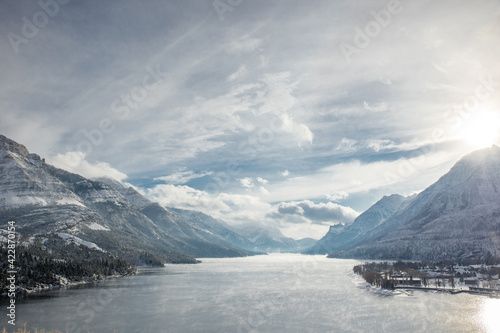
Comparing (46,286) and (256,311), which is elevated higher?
(46,286)

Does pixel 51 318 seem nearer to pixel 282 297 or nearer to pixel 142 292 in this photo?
pixel 142 292

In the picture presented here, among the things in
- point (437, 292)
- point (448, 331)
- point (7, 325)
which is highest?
point (7, 325)

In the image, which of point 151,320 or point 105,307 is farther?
point 105,307

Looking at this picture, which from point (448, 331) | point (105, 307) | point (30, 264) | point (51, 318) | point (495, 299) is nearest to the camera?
point (448, 331)

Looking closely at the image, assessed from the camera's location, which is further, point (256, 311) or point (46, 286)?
point (46, 286)

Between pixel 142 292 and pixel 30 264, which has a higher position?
pixel 30 264

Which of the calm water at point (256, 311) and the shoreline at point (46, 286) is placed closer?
the calm water at point (256, 311)

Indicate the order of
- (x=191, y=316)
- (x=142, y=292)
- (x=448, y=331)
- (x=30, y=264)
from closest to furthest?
(x=448, y=331), (x=191, y=316), (x=142, y=292), (x=30, y=264)

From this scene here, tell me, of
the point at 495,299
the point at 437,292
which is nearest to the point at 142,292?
the point at 437,292

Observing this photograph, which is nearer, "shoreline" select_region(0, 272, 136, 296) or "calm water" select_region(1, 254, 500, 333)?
"calm water" select_region(1, 254, 500, 333)
